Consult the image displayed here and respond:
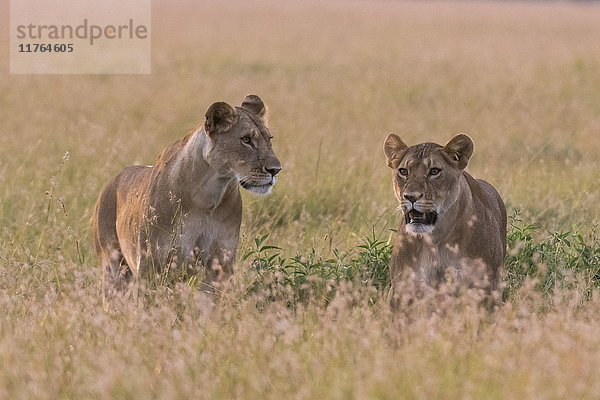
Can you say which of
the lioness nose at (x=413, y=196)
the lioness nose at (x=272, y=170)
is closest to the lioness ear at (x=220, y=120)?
the lioness nose at (x=272, y=170)

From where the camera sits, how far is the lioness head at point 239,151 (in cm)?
598

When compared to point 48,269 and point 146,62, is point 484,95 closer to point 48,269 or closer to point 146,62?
point 146,62

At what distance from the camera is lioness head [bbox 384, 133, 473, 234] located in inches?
217

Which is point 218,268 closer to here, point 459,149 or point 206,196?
point 206,196

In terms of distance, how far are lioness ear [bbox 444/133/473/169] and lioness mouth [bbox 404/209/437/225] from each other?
350mm

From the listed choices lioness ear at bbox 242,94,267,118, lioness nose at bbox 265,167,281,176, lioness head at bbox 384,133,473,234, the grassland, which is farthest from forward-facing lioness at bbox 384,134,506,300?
lioness ear at bbox 242,94,267,118

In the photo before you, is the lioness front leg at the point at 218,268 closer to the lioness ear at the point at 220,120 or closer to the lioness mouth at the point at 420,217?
the lioness ear at the point at 220,120

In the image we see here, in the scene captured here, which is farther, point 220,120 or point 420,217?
point 220,120

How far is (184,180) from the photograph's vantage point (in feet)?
20.2

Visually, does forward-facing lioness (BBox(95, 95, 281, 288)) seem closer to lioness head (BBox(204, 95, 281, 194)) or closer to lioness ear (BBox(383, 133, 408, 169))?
lioness head (BBox(204, 95, 281, 194))

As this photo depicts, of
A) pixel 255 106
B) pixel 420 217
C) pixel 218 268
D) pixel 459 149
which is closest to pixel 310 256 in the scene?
pixel 218 268

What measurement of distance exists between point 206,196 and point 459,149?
1.48 metres

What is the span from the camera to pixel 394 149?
6.03 m

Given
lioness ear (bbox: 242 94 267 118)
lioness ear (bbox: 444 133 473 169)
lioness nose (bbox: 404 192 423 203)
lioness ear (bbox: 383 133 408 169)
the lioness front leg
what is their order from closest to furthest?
lioness nose (bbox: 404 192 423 203)
lioness ear (bbox: 444 133 473 169)
lioness ear (bbox: 383 133 408 169)
the lioness front leg
lioness ear (bbox: 242 94 267 118)
